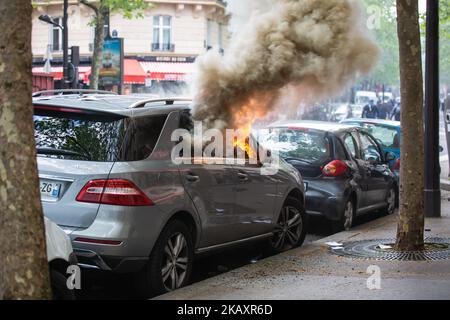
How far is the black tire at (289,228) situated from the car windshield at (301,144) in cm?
164

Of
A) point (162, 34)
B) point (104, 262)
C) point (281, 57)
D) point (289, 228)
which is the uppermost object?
point (162, 34)

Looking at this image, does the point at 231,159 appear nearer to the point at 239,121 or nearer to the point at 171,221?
the point at 239,121

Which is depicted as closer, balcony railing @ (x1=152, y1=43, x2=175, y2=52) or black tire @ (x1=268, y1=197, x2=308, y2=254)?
black tire @ (x1=268, y1=197, x2=308, y2=254)

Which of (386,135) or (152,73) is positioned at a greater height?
(152,73)

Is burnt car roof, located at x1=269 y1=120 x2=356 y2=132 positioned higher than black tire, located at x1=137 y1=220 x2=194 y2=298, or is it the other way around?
burnt car roof, located at x1=269 y1=120 x2=356 y2=132

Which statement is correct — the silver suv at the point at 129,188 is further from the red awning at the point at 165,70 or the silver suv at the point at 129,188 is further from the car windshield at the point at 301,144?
the red awning at the point at 165,70

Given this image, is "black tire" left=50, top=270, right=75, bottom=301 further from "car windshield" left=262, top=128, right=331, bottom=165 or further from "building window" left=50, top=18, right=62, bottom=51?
"building window" left=50, top=18, right=62, bottom=51

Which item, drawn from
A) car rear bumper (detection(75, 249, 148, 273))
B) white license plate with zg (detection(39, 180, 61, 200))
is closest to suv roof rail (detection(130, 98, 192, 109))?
white license plate with zg (detection(39, 180, 61, 200))

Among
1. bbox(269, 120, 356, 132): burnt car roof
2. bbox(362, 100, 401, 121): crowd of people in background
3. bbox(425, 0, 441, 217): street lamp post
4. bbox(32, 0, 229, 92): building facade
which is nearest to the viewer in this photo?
bbox(269, 120, 356, 132): burnt car roof

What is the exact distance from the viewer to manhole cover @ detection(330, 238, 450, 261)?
827 cm

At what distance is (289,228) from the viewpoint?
9.19 m

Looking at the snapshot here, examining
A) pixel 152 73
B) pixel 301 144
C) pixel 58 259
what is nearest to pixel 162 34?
pixel 152 73

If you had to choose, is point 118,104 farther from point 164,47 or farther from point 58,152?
point 164,47

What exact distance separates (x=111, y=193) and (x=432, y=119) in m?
6.61
